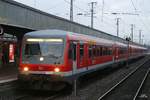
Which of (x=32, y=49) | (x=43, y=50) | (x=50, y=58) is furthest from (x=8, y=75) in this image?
(x=50, y=58)

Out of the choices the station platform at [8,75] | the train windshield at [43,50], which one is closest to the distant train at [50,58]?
the train windshield at [43,50]

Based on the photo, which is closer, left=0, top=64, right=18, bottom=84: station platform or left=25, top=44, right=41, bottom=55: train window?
left=25, top=44, right=41, bottom=55: train window

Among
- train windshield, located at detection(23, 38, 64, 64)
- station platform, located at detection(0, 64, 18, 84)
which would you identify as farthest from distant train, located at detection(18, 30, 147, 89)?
station platform, located at detection(0, 64, 18, 84)

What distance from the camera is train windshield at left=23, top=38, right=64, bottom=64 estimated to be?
46.5 ft

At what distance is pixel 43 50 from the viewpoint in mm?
14422

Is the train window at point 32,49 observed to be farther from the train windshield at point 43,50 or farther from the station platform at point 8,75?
the station platform at point 8,75

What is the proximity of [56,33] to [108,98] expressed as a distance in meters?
3.62

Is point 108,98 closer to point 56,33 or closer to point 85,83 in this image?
point 56,33

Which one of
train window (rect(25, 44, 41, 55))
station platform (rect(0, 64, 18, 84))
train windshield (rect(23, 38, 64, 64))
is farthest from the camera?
station platform (rect(0, 64, 18, 84))

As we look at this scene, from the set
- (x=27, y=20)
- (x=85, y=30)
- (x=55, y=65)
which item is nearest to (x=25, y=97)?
(x=55, y=65)

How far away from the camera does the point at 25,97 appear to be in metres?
13.8

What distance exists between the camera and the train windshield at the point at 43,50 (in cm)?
1416

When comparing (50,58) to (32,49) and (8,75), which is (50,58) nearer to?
(32,49)

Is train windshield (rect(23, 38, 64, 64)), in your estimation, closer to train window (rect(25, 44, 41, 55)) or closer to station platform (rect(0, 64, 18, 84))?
train window (rect(25, 44, 41, 55))
